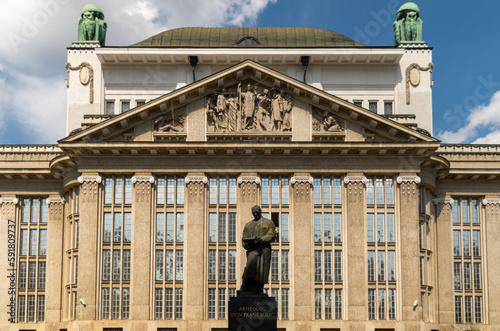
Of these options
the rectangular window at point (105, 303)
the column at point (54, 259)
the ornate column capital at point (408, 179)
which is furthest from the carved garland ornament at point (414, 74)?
the rectangular window at point (105, 303)

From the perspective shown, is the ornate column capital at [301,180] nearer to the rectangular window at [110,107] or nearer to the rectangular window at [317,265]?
the rectangular window at [317,265]

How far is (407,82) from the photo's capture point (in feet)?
239

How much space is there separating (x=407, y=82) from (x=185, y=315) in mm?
31381

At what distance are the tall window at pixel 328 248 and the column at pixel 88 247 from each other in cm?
1659

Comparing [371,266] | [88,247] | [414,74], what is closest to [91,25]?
[88,247]

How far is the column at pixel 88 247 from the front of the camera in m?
57.2

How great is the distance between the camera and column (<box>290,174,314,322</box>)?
57.6 meters

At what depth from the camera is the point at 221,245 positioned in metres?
58.8

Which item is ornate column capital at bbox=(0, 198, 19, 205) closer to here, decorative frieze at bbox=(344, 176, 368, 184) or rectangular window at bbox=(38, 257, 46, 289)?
rectangular window at bbox=(38, 257, 46, 289)

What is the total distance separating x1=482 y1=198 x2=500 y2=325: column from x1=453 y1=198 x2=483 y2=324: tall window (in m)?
0.48

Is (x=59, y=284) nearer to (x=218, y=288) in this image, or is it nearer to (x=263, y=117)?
(x=218, y=288)

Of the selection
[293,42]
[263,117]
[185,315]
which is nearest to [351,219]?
[263,117]

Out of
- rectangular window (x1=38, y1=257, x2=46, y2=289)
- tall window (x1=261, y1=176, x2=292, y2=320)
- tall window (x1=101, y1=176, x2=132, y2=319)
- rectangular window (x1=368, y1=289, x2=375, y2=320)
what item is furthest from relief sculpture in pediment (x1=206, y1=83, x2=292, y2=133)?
rectangular window (x1=38, y1=257, x2=46, y2=289)

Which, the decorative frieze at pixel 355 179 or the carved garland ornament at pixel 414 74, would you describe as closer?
the decorative frieze at pixel 355 179
